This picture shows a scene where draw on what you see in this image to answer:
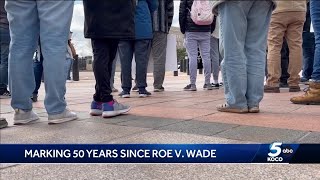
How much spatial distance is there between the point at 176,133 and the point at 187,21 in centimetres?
357

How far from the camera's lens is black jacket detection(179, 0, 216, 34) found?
219 inches

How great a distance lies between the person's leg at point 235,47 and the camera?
3.07 meters

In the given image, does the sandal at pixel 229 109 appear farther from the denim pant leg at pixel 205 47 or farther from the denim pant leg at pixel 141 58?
the denim pant leg at pixel 205 47

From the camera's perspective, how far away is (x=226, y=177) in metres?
1.49

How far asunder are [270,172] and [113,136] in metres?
1.05

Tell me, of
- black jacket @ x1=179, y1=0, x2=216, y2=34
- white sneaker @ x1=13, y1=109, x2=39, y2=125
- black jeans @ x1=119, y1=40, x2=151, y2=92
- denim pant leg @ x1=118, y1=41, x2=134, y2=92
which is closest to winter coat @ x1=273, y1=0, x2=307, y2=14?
black jacket @ x1=179, y1=0, x2=216, y2=34

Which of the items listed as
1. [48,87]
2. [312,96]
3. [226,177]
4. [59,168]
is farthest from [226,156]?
[312,96]

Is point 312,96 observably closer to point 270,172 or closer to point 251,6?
point 251,6

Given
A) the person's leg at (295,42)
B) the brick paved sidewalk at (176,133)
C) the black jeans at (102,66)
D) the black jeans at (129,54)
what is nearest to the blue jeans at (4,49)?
the black jeans at (129,54)

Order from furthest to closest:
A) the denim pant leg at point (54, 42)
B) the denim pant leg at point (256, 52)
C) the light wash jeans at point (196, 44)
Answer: the light wash jeans at point (196, 44) → the denim pant leg at point (256, 52) → the denim pant leg at point (54, 42)

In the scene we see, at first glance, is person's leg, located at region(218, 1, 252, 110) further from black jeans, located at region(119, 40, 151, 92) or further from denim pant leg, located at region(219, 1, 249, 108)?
black jeans, located at region(119, 40, 151, 92)

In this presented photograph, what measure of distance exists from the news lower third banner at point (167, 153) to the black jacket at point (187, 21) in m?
4.54

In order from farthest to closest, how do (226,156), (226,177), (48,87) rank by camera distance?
(48,87), (226,177), (226,156)

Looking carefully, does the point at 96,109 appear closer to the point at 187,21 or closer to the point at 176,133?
the point at 176,133
